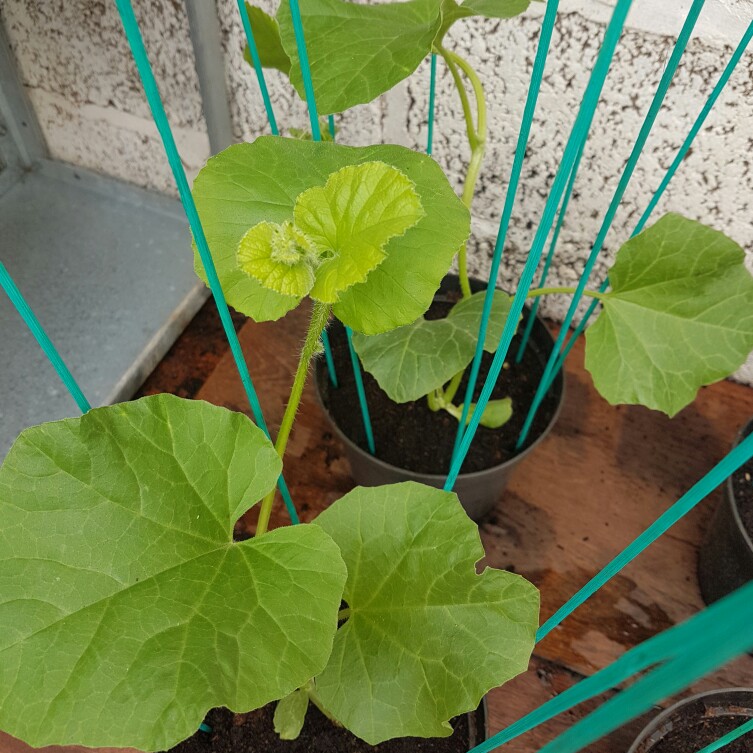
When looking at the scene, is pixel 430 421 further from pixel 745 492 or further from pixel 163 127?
pixel 163 127

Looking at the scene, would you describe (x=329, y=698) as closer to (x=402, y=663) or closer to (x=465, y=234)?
(x=402, y=663)

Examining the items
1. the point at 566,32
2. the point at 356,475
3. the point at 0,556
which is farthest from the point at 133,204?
the point at 0,556

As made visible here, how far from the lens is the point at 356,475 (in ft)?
3.00

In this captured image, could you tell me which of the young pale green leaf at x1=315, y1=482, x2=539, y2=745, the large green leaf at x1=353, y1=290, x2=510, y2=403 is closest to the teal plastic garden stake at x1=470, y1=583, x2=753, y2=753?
the young pale green leaf at x1=315, y1=482, x2=539, y2=745

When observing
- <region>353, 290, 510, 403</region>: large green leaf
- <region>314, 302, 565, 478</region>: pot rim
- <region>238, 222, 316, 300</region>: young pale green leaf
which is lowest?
<region>314, 302, 565, 478</region>: pot rim

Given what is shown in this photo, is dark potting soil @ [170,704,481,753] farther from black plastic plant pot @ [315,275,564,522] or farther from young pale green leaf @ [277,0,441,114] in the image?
young pale green leaf @ [277,0,441,114]

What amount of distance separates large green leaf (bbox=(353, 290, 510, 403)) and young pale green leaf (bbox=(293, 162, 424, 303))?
237 millimetres

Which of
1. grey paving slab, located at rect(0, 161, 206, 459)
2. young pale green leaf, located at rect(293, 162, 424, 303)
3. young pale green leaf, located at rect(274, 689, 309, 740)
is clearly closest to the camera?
young pale green leaf, located at rect(293, 162, 424, 303)

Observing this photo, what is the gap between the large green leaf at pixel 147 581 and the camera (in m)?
0.42

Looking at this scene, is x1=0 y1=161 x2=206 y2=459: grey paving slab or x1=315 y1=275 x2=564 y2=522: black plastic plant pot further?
x1=0 y1=161 x2=206 y2=459: grey paving slab

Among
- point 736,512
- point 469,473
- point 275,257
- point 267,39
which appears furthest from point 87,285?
point 736,512

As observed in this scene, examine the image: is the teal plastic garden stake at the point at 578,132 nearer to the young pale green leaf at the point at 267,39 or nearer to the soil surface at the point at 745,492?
the young pale green leaf at the point at 267,39

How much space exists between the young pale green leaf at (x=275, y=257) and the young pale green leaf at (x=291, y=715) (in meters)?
0.36

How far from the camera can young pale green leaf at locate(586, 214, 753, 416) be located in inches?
27.0
